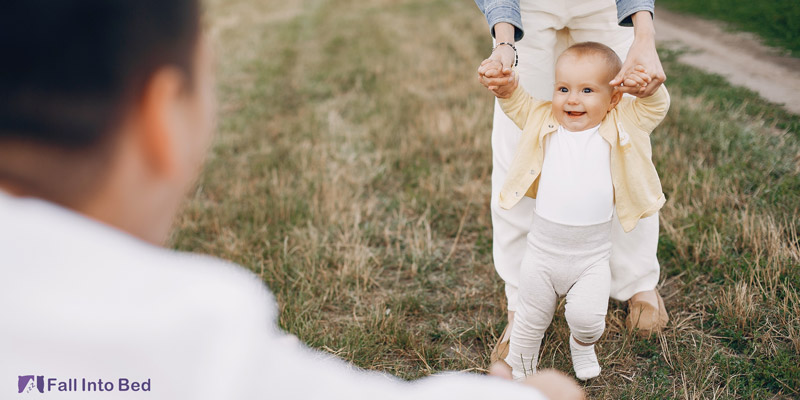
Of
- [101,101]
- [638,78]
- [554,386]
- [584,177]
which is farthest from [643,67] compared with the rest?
[101,101]

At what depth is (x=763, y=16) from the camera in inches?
262

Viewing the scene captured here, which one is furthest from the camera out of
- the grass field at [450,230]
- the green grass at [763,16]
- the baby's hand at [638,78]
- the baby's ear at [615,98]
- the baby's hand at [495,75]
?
the green grass at [763,16]

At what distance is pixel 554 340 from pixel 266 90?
529cm

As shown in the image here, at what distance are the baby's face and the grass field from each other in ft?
3.05

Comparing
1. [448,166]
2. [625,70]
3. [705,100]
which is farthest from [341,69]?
[625,70]

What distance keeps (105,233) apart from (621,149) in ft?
6.06

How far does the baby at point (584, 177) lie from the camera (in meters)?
2.22

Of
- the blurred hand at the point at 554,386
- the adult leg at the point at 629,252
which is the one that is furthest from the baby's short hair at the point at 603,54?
the blurred hand at the point at 554,386

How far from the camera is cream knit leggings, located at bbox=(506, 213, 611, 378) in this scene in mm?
2246

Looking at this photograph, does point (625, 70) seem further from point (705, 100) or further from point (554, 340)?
point (705, 100)

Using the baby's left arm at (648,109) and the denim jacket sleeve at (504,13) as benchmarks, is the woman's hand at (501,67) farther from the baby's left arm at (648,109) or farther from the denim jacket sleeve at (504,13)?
the baby's left arm at (648,109)

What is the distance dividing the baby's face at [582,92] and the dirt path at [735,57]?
2850mm

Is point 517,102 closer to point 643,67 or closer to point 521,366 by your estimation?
point 643,67

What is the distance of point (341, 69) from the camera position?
7816mm
